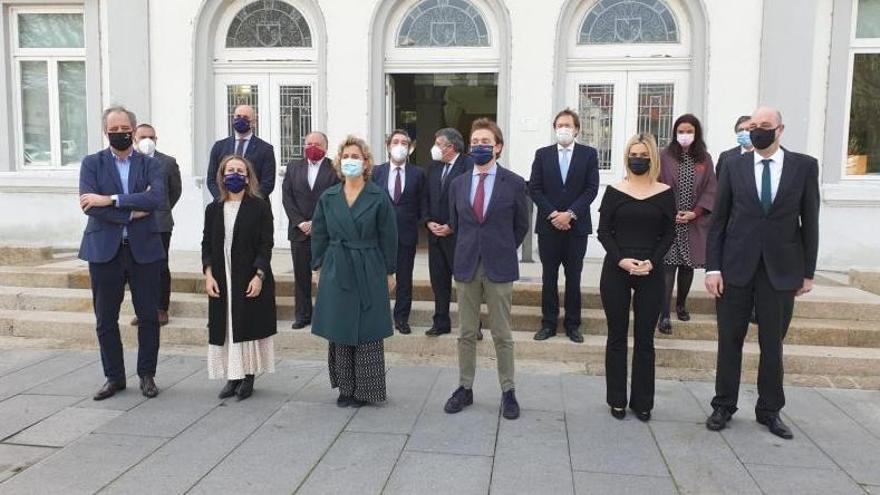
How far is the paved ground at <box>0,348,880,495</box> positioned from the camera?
352cm

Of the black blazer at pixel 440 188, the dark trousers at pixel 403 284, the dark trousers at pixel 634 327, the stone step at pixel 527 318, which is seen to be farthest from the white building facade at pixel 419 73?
the dark trousers at pixel 634 327

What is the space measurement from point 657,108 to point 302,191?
4.64m

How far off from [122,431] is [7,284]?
439 cm

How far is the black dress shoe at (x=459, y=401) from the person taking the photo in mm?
4559

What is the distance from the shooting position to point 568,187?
5773mm

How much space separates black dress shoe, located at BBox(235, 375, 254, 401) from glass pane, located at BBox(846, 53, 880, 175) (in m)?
7.39

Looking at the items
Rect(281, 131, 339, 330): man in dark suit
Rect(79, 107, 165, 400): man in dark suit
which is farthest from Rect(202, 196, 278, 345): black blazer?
Rect(281, 131, 339, 330): man in dark suit

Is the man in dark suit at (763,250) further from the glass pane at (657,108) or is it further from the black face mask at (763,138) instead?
the glass pane at (657,108)

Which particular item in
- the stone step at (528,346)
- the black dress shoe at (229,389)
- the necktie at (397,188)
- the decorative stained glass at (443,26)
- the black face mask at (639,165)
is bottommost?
the black dress shoe at (229,389)

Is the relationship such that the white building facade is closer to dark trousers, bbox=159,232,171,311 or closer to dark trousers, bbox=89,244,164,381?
dark trousers, bbox=159,232,171,311

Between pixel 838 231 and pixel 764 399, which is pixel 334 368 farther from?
pixel 838 231

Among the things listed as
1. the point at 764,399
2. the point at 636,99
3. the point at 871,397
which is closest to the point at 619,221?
the point at 764,399

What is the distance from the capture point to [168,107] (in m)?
8.80

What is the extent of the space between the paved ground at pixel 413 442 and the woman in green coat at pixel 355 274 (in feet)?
0.92
